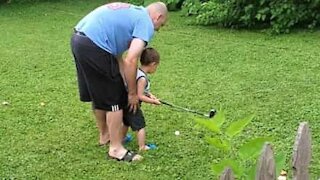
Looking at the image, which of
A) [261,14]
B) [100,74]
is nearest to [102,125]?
[100,74]

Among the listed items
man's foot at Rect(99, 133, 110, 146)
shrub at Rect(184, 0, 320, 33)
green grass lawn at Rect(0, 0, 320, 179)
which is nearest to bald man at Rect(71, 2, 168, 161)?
man's foot at Rect(99, 133, 110, 146)

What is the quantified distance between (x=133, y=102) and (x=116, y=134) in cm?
26

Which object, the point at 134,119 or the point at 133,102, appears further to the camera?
the point at 134,119

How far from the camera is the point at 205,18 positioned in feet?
30.6

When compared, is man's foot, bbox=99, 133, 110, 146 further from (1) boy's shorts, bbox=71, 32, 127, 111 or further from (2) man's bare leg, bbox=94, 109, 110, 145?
(1) boy's shorts, bbox=71, 32, 127, 111

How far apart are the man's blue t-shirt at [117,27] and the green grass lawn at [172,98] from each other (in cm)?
81

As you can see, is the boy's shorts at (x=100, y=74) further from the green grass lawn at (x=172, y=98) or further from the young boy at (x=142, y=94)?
the green grass lawn at (x=172, y=98)

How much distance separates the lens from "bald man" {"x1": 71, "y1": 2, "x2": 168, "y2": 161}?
165 inches

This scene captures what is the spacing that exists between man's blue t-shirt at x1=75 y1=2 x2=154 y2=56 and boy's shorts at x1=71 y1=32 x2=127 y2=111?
0.05 metres

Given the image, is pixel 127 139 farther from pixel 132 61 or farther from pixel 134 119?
pixel 132 61

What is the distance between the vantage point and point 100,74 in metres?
4.32

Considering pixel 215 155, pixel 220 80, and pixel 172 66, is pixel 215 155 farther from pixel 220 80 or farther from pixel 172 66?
pixel 172 66

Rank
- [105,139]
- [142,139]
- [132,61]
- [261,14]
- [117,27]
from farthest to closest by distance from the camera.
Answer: [261,14] < [105,139] < [142,139] < [117,27] < [132,61]

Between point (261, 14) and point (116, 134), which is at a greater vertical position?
point (116, 134)
